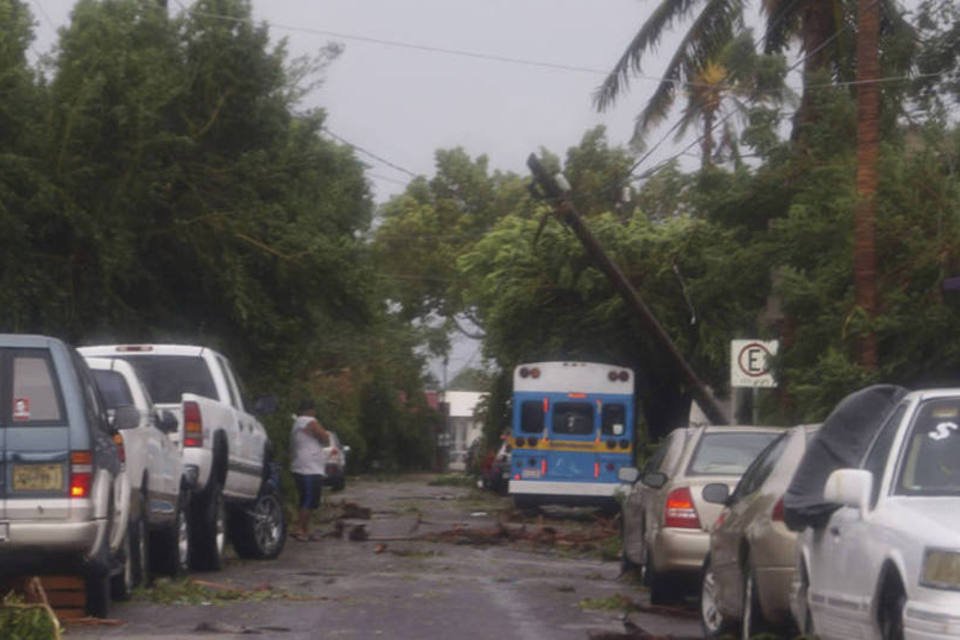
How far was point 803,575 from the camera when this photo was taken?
1106 centimetres

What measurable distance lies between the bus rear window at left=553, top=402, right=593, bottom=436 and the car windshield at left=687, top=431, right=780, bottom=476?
66.8 ft

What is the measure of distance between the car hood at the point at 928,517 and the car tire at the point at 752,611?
267 cm

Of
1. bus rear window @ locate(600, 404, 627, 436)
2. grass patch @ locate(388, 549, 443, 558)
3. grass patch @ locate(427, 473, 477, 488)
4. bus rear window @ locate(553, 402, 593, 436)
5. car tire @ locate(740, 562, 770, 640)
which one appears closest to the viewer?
car tire @ locate(740, 562, 770, 640)

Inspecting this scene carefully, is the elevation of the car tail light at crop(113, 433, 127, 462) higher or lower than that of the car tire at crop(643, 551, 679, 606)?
higher

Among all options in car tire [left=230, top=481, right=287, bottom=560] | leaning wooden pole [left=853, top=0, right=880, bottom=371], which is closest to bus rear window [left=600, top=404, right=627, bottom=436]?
car tire [left=230, top=481, right=287, bottom=560]

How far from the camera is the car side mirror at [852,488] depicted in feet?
31.0

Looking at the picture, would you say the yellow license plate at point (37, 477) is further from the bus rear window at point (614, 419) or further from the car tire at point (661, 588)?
the bus rear window at point (614, 419)

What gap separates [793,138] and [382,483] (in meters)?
41.7

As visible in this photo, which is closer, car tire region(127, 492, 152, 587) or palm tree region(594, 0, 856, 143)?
car tire region(127, 492, 152, 587)

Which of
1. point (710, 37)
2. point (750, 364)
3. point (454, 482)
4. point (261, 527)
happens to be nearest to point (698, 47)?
point (710, 37)

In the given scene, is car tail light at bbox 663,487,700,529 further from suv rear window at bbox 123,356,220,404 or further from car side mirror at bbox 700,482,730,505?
suv rear window at bbox 123,356,220,404

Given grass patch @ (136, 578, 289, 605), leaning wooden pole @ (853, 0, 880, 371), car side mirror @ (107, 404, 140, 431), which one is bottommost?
grass patch @ (136, 578, 289, 605)

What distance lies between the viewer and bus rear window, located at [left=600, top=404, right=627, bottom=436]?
3750 centimetres

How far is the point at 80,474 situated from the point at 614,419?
24678 millimetres
